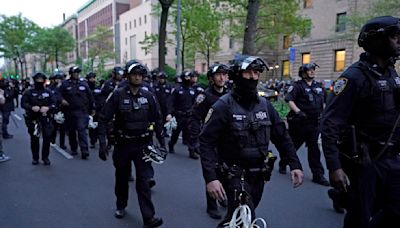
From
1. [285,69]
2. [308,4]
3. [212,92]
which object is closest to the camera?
[212,92]

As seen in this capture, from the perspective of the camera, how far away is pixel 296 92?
6.41 metres

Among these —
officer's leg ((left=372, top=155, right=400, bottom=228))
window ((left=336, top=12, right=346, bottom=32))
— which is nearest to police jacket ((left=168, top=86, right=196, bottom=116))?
officer's leg ((left=372, top=155, right=400, bottom=228))

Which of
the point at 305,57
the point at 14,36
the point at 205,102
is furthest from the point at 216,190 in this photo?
the point at 14,36

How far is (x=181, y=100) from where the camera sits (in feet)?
29.6

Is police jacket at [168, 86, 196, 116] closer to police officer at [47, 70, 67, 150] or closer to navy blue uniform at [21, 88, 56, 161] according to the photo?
police officer at [47, 70, 67, 150]

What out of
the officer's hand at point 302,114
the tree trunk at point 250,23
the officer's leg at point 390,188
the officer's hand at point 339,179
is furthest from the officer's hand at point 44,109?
the tree trunk at point 250,23

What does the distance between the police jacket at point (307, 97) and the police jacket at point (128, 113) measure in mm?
2843

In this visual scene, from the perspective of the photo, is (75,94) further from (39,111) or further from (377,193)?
(377,193)

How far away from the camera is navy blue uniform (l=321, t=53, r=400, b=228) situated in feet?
9.23

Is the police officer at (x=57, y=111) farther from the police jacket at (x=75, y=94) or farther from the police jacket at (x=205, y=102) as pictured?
the police jacket at (x=205, y=102)

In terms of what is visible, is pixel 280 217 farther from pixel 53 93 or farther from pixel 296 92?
pixel 53 93

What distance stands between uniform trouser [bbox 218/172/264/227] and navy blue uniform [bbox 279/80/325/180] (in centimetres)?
343

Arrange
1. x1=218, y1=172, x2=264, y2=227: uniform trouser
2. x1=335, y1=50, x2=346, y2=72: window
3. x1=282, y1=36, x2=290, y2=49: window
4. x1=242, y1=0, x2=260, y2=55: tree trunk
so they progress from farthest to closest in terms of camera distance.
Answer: x1=282, y1=36, x2=290, y2=49: window < x1=335, y1=50, x2=346, y2=72: window < x1=242, y1=0, x2=260, y2=55: tree trunk < x1=218, y1=172, x2=264, y2=227: uniform trouser

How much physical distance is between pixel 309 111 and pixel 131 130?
131 inches
